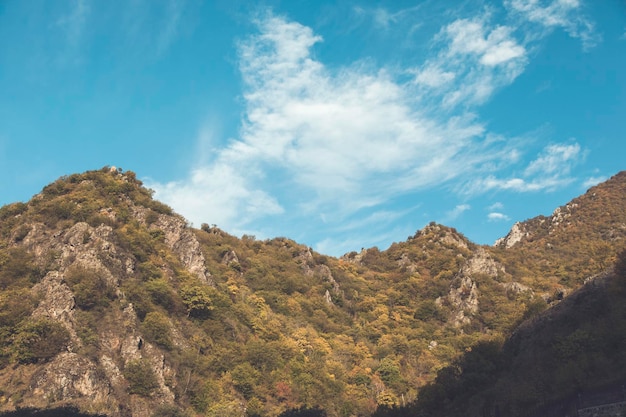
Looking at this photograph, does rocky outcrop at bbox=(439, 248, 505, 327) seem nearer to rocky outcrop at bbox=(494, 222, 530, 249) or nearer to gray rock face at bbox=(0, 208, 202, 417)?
rocky outcrop at bbox=(494, 222, 530, 249)

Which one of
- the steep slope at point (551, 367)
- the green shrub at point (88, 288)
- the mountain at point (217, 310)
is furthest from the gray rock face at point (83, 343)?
the steep slope at point (551, 367)

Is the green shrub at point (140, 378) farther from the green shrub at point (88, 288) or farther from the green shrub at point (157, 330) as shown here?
the green shrub at point (88, 288)

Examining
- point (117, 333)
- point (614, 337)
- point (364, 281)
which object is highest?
point (364, 281)

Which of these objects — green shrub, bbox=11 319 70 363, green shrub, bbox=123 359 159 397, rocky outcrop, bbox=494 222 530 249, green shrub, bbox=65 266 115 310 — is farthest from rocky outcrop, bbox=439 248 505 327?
green shrub, bbox=11 319 70 363

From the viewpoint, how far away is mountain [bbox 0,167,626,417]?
45156 mm

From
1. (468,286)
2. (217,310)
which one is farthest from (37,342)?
(468,286)

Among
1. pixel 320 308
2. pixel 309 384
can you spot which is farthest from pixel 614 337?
pixel 320 308

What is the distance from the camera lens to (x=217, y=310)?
67.1 meters

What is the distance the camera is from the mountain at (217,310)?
148 feet

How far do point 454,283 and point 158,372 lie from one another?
8046cm

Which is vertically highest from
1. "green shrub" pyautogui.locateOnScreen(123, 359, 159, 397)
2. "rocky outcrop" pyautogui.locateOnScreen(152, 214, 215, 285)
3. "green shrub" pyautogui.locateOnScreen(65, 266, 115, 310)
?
"rocky outcrop" pyautogui.locateOnScreen(152, 214, 215, 285)

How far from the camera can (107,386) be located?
43.1 metres

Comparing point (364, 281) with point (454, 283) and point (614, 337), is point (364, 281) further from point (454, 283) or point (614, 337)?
point (614, 337)

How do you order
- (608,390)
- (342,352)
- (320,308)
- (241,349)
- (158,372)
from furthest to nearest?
(320,308) → (342,352) → (241,349) → (158,372) → (608,390)
